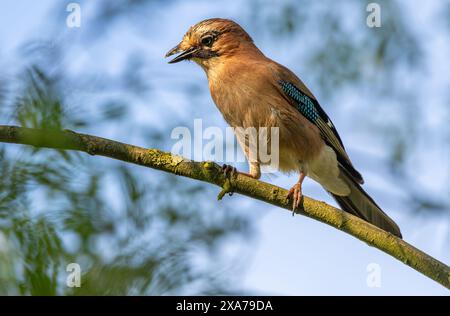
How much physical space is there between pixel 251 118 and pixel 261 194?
1369 mm

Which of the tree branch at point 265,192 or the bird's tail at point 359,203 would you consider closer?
the tree branch at point 265,192

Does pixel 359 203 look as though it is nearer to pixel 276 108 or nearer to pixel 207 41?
pixel 276 108

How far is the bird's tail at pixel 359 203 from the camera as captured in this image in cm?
690

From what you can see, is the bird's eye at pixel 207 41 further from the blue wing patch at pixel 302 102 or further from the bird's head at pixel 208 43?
the blue wing patch at pixel 302 102

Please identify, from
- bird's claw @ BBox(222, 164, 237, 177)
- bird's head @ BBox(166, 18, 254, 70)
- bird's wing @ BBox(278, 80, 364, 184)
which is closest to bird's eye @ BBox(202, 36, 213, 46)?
bird's head @ BBox(166, 18, 254, 70)

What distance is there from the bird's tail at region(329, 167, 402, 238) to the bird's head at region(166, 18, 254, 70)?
5.49 ft

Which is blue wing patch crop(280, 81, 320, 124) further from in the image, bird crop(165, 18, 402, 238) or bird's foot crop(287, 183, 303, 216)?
bird's foot crop(287, 183, 303, 216)

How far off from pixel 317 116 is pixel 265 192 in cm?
209

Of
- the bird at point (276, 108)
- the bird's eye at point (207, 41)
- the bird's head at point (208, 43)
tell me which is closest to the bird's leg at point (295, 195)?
the bird at point (276, 108)

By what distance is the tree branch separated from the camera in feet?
15.7

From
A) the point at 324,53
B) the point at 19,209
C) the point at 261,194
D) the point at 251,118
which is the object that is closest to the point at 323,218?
the point at 261,194

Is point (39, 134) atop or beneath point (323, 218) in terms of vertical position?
beneath
